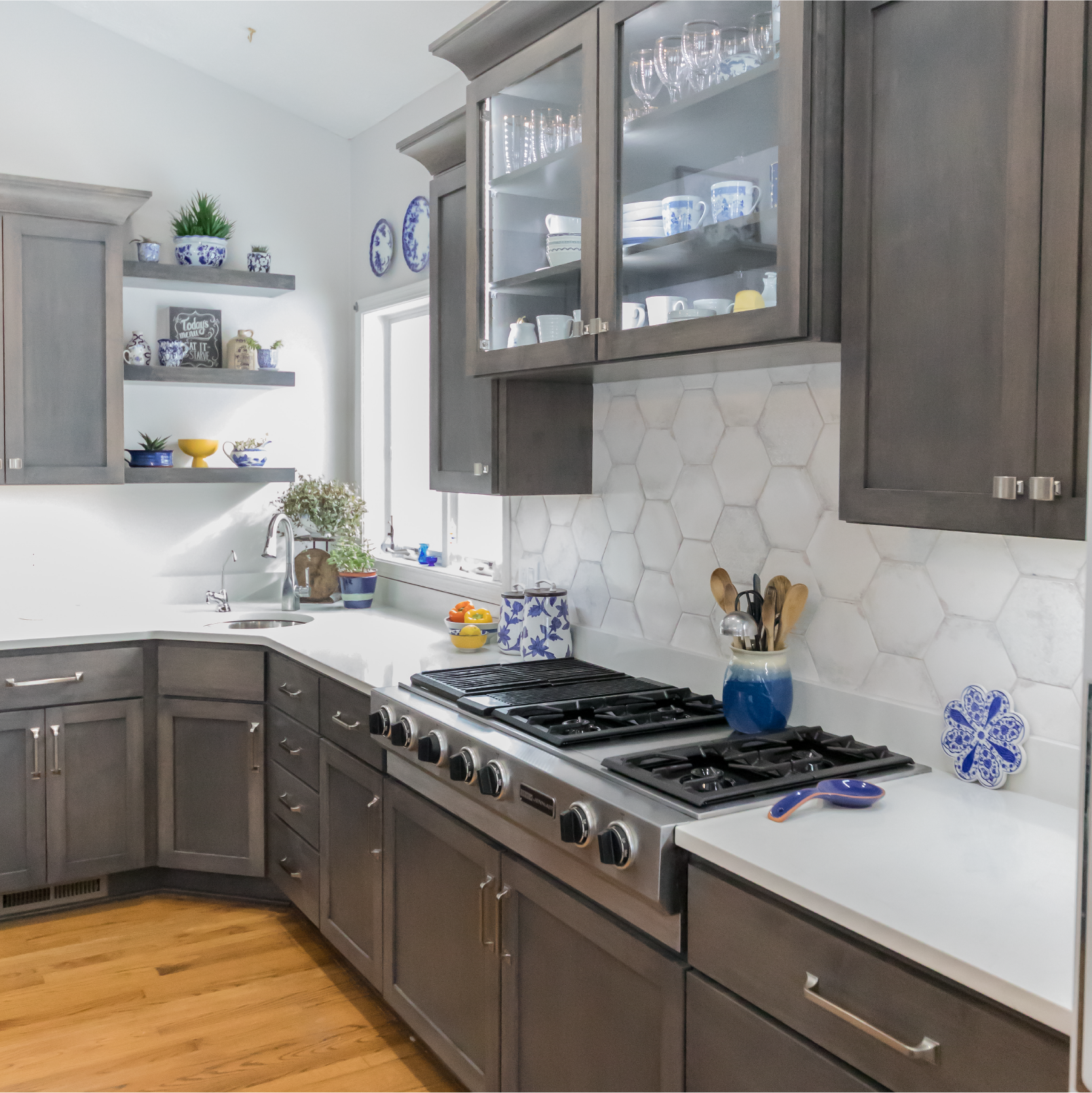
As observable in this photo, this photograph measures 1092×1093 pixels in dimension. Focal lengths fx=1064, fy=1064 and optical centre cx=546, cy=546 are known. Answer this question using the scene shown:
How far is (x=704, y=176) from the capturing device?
6.45ft

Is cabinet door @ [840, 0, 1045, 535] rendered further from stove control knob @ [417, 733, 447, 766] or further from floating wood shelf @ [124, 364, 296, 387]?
floating wood shelf @ [124, 364, 296, 387]

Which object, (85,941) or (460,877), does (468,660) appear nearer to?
(460,877)

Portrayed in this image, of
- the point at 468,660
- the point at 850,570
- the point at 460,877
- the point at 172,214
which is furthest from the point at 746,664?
the point at 172,214

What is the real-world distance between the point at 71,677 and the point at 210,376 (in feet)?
4.07

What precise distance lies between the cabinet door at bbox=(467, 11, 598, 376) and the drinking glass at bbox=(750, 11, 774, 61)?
430 mm

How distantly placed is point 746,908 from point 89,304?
10.4 feet

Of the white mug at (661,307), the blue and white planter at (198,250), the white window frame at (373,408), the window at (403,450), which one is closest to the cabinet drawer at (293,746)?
the window at (403,450)

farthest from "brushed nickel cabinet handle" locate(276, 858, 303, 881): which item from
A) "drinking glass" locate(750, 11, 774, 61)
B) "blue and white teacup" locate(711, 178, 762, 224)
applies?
"drinking glass" locate(750, 11, 774, 61)

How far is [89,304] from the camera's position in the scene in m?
3.68

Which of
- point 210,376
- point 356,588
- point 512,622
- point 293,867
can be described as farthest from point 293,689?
point 210,376

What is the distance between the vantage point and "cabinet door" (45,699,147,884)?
11.2ft

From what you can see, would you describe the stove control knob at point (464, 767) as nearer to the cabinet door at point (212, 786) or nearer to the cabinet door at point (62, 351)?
the cabinet door at point (212, 786)

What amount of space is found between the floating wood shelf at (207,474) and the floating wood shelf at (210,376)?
0.32m

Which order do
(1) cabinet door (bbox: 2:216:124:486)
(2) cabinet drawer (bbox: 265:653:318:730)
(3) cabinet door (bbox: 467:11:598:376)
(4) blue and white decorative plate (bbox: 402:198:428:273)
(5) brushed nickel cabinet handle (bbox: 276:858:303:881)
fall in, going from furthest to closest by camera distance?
(4) blue and white decorative plate (bbox: 402:198:428:273) → (1) cabinet door (bbox: 2:216:124:486) → (5) brushed nickel cabinet handle (bbox: 276:858:303:881) → (2) cabinet drawer (bbox: 265:653:318:730) → (3) cabinet door (bbox: 467:11:598:376)
